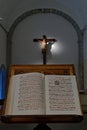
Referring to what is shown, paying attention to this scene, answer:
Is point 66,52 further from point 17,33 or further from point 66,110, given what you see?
point 66,110

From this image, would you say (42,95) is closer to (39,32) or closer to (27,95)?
(27,95)

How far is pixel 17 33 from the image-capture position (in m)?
11.8

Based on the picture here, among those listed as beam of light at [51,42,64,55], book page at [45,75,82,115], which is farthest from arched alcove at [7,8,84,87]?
book page at [45,75,82,115]

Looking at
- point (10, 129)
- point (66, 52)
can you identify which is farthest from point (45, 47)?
point (10, 129)

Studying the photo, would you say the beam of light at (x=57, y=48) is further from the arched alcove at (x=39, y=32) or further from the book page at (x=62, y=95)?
the book page at (x=62, y=95)

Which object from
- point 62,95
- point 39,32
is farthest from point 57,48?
point 62,95

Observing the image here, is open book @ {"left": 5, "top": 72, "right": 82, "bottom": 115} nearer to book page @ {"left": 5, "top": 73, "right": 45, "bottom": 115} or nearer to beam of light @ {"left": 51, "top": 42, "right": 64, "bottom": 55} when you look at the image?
book page @ {"left": 5, "top": 73, "right": 45, "bottom": 115}

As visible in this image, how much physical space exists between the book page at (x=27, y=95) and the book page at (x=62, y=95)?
42 millimetres

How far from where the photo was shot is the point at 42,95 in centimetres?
162

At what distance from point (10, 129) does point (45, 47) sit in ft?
29.4

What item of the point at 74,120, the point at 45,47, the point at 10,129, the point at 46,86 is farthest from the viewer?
the point at 45,47

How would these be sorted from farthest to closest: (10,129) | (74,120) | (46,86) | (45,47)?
1. (45,47)
2. (10,129)
3. (46,86)
4. (74,120)

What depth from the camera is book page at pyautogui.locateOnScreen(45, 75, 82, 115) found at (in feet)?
5.13

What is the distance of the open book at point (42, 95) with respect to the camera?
5.09 ft
